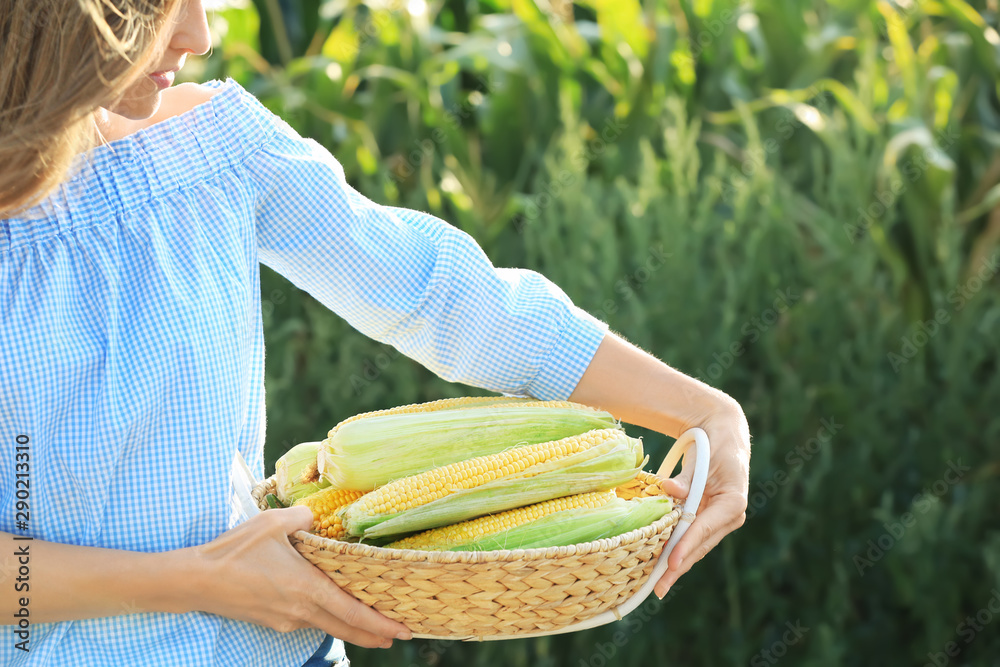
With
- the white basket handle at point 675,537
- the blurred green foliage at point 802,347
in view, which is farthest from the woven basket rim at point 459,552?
the blurred green foliage at point 802,347

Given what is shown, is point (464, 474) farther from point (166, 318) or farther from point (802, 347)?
point (802, 347)

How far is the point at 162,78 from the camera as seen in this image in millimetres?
1154

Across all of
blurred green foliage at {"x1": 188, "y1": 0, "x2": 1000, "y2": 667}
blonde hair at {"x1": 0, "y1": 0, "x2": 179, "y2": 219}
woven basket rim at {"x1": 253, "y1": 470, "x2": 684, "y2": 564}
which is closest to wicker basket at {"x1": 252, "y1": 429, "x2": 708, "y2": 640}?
woven basket rim at {"x1": 253, "y1": 470, "x2": 684, "y2": 564}

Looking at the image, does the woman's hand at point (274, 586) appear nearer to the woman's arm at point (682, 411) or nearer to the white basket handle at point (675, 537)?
the white basket handle at point (675, 537)

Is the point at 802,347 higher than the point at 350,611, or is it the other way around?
the point at 350,611

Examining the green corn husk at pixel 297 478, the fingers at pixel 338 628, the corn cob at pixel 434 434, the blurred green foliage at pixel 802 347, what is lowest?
the blurred green foliage at pixel 802 347

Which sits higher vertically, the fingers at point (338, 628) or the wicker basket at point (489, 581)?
the wicker basket at point (489, 581)

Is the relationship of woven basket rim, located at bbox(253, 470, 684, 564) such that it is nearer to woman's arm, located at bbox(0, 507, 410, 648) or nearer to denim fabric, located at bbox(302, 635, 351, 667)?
woman's arm, located at bbox(0, 507, 410, 648)

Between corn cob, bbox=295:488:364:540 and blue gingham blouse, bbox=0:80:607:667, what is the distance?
96 millimetres

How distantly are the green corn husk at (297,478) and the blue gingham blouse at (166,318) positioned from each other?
4cm

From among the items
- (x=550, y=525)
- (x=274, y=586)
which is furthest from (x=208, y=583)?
(x=550, y=525)

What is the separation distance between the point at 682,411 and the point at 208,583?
2.17ft

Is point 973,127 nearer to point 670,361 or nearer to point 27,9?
point 670,361

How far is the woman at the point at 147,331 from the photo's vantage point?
1073 millimetres
